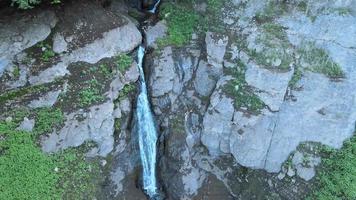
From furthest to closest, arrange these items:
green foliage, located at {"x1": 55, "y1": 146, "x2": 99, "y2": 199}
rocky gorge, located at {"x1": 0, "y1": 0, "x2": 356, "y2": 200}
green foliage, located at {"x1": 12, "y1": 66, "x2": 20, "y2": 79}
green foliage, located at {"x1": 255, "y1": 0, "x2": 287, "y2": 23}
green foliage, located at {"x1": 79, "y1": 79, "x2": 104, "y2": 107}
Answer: green foliage, located at {"x1": 255, "y1": 0, "x2": 287, "y2": 23}
green foliage, located at {"x1": 79, "y1": 79, "x2": 104, "y2": 107}
green foliage, located at {"x1": 12, "y1": 66, "x2": 20, "y2": 79}
rocky gorge, located at {"x1": 0, "y1": 0, "x2": 356, "y2": 200}
green foliage, located at {"x1": 55, "y1": 146, "x2": 99, "y2": 199}

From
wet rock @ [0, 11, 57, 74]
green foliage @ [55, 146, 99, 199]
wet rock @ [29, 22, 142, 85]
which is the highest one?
wet rock @ [0, 11, 57, 74]

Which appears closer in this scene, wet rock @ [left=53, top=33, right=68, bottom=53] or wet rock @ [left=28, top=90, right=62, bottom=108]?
wet rock @ [left=28, top=90, right=62, bottom=108]

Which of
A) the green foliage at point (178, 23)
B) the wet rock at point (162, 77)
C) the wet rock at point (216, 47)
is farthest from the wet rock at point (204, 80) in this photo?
the green foliage at point (178, 23)

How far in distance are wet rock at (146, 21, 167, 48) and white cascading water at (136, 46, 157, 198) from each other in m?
0.90

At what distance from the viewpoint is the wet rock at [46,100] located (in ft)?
27.9

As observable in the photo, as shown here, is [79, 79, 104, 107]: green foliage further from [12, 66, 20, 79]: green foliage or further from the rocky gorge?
[12, 66, 20, 79]: green foliage

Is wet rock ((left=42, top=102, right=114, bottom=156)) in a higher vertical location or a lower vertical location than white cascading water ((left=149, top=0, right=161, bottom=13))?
lower

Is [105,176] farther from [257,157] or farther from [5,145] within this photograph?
[257,157]

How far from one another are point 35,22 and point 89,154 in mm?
3015

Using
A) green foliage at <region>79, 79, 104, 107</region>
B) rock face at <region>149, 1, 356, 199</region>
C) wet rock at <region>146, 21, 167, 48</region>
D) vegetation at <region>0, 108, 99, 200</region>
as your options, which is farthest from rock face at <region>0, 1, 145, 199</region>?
rock face at <region>149, 1, 356, 199</region>

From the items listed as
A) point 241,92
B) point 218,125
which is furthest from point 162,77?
point 241,92

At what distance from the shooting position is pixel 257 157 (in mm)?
8859

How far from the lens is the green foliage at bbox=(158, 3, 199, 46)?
384 inches

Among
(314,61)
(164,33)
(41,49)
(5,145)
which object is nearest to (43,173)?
(5,145)
